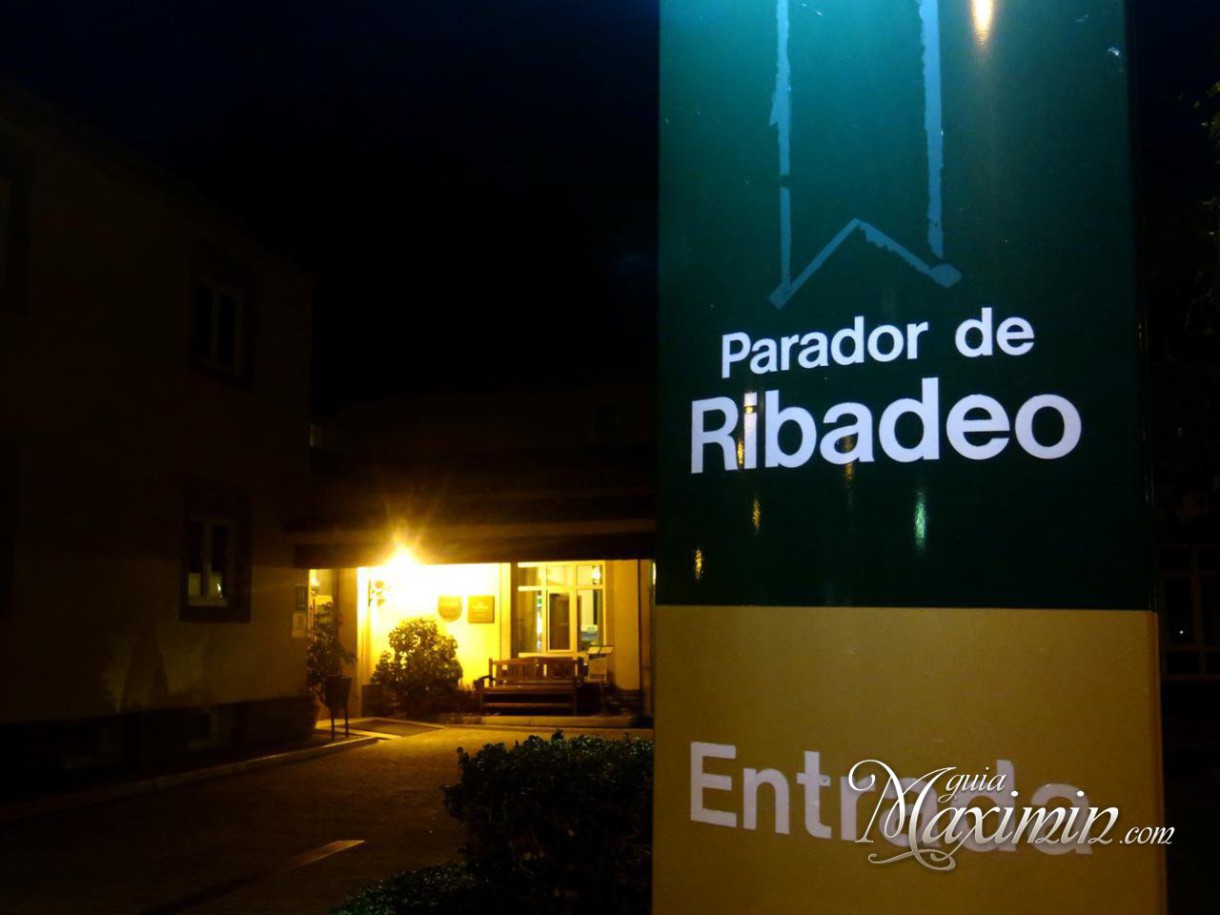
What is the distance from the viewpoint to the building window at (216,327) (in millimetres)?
15523

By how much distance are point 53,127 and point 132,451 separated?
3.83 meters

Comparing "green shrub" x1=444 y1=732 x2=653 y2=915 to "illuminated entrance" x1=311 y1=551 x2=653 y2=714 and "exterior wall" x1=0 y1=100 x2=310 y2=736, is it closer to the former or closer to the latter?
"exterior wall" x1=0 y1=100 x2=310 y2=736

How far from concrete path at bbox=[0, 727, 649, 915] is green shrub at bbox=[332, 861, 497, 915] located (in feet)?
6.43

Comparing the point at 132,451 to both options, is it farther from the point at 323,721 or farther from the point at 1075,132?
the point at 1075,132

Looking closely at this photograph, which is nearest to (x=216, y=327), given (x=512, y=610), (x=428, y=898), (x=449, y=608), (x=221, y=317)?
(x=221, y=317)

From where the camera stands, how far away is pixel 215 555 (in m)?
15.9

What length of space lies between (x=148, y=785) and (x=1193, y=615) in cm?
1581

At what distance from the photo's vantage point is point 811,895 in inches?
99.0

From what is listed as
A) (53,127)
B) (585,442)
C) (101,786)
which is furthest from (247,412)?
(585,442)

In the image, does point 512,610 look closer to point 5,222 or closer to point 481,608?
point 481,608

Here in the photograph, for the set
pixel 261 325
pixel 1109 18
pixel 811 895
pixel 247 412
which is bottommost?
pixel 811 895

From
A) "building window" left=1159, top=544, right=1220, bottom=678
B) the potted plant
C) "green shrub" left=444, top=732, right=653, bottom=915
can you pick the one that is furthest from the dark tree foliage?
the potted plant

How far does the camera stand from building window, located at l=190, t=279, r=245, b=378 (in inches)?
611

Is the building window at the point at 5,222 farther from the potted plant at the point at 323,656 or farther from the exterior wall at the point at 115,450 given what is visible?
the potted plant at the point at 323,656
